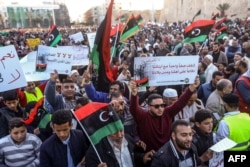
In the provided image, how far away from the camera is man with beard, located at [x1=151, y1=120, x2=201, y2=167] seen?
10.0 feet

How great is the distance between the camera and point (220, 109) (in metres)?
4.70

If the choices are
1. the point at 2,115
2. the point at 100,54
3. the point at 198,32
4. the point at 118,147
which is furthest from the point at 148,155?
the point at 198,32

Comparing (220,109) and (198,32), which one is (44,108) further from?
(198,32)

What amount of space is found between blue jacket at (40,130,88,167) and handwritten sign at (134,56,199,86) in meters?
1.35

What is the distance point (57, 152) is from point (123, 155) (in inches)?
22.6

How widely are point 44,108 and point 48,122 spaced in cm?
30

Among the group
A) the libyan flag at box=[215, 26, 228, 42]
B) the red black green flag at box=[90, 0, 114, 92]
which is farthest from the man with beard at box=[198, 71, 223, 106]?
the libyan flag at box=[215, 26, 228, 42]

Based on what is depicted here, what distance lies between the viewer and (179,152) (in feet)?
10.2

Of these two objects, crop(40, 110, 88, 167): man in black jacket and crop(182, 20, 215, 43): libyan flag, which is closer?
crop(40, 110, 88, 167): man in black jacket

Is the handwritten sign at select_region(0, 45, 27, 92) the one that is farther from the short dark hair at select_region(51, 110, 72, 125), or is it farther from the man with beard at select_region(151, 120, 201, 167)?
the man with beard at select_region(151, 120, 201, 167)

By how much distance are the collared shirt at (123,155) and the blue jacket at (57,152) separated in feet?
1.07

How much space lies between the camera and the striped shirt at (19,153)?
3.47 metres

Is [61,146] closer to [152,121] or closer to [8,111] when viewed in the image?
[152,121]

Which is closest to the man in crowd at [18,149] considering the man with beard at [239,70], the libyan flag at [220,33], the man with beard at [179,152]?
the man with beard at [179,152]
